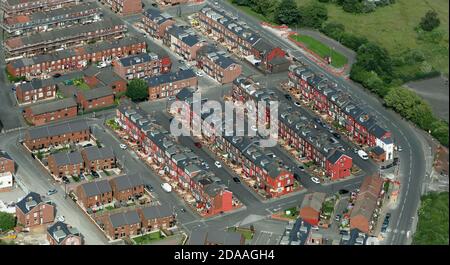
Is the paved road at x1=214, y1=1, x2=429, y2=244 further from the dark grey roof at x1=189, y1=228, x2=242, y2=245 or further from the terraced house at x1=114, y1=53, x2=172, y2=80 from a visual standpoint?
the terraced house at x1=114, y1=53, x2=172, y2=80

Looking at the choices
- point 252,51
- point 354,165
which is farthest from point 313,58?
point 354,165

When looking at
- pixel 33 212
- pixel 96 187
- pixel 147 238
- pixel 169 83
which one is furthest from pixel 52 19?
pixel 147 238

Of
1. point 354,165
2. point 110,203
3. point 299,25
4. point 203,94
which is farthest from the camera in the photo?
point 299,25

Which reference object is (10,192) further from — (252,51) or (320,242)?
(252,51)

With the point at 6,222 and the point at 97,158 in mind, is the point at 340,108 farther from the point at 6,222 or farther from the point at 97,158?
the point at 6,222

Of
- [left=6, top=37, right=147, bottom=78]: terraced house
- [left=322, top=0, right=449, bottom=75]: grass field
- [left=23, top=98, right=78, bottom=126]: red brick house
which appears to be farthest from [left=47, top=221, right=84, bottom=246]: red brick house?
[left=322, top=0, right=449, bottom=75]: grass field

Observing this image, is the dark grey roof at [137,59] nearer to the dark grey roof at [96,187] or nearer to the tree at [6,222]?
the dark grey roof at [96,187]

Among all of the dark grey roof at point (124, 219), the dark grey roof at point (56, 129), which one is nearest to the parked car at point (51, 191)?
the dark grey roof at point (56, 129)
